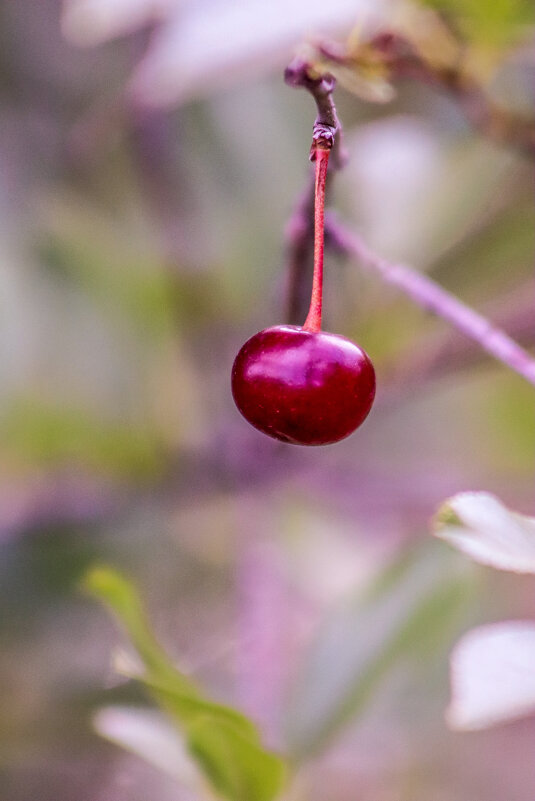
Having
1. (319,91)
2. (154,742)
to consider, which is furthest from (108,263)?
(319,91)

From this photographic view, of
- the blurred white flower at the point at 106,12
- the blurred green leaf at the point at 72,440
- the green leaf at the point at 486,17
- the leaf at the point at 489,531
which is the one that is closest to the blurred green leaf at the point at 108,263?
the blurred green leaf at the point at 72,440

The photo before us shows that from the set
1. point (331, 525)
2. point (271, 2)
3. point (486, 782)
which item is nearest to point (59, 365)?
point (331, 525)

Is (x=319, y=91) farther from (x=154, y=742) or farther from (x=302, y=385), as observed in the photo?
(x=154, y=742)

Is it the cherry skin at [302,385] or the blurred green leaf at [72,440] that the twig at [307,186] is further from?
the blurred green leaf at [72,440]

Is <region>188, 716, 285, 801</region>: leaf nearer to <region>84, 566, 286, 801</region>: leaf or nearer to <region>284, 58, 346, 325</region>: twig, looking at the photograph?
<region>84, 566, 286, 801</region>: leaf

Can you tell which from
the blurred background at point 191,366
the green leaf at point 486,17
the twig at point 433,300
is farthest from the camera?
the blurred background at point 191,366

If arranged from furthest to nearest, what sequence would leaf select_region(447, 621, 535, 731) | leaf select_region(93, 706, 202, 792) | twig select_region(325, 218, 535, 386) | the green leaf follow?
the green leaf < leaf select_region(93, 706, 202, 792) < twig select_region(325, 218, 535, 386) < leaf select_region(447, 621, 535, 731)

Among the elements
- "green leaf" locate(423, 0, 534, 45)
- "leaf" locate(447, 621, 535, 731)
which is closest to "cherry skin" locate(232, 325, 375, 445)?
"leaf" locate(447, 621, 535, 731)

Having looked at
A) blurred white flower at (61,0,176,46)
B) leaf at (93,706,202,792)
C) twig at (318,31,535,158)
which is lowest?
leaf at (93,706,202,792)

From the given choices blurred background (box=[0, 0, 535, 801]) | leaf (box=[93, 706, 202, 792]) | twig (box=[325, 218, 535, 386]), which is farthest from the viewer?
blurred background (box=[0, 0, 535, 801])
